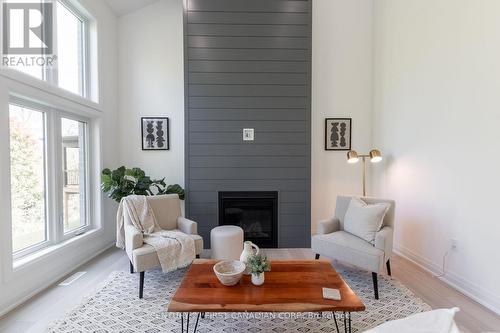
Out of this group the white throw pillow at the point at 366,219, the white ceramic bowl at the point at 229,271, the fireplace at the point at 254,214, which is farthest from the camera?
the fireplace at the point at 254,214

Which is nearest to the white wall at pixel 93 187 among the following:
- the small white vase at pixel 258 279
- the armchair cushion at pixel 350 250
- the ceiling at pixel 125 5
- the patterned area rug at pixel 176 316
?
the ceiling at pixel 125 5

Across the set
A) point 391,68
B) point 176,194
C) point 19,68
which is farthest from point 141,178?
point 391,68

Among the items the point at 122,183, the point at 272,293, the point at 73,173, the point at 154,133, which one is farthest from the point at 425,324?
the point at 154,133

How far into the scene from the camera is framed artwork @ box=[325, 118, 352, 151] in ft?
13.6

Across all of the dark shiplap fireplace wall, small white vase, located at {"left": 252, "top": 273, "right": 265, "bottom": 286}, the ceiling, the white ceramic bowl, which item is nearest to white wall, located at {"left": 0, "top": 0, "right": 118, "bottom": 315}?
the ceiling

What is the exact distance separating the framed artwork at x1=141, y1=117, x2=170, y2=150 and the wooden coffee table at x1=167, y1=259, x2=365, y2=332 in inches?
98.8

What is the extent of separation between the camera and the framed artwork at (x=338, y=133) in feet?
13.6

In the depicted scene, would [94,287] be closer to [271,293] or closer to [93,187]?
[93,187]

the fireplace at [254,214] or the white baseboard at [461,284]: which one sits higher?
the fireplace at [254,214]

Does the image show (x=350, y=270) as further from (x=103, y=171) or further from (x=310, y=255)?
(x=103, y=171)

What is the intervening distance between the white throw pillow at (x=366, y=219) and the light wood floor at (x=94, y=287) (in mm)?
625

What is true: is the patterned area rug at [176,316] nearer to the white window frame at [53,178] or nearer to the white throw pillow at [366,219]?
the white throw pillow at [366,219]

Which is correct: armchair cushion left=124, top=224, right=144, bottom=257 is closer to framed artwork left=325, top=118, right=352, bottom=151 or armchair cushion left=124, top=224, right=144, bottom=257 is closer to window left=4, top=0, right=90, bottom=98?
window left=4, top=0, right=90, bottom=98

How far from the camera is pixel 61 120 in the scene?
3021 millimetres
